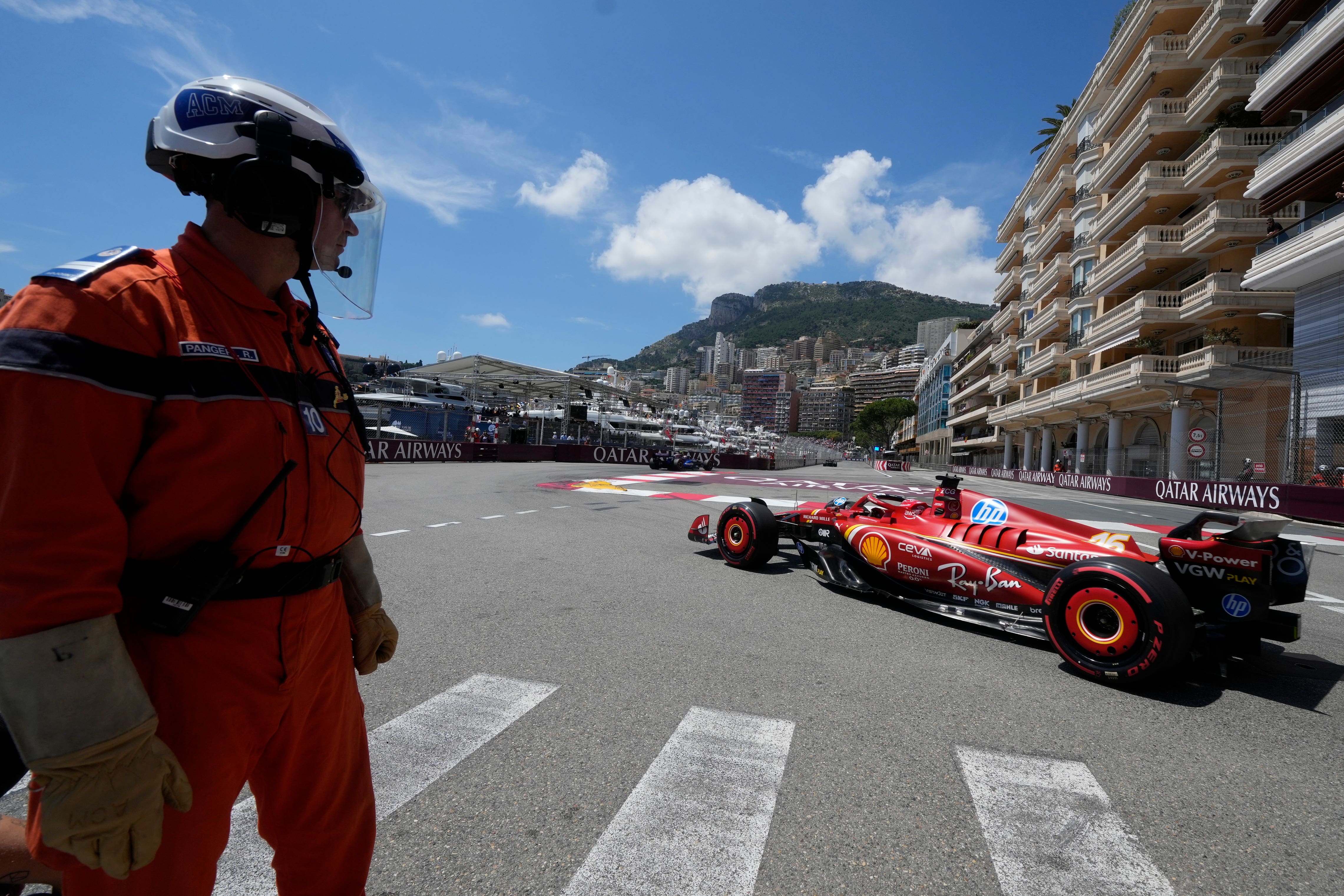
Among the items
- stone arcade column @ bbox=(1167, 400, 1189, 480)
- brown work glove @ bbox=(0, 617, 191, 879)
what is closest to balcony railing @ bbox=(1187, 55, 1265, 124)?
stone arcade column @ bbox=(1167, 400, 1189, 480)

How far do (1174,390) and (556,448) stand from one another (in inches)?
1197

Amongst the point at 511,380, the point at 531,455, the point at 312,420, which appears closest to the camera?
the point at 312,420

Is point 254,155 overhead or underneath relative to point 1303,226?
underneath

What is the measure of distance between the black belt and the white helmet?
24.7 inches

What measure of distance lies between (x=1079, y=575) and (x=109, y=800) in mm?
4616

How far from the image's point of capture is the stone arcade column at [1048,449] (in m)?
46.0

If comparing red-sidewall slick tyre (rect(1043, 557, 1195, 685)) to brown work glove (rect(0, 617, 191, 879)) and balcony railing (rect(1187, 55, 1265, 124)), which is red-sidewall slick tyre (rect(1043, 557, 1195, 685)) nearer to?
brown work glove (rect(0, 617, 191, 879))

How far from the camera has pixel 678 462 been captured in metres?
35.6

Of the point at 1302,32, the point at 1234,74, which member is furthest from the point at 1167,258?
the point at 1302,32

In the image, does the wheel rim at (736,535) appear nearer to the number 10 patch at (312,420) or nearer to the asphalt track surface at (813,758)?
the asphalt track surface at (813,758)

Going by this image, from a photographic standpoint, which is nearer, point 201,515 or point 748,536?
point 201,515

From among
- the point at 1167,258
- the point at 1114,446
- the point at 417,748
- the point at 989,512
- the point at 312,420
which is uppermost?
the point at 1167,258

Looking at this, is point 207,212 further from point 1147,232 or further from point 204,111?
point 1147,232

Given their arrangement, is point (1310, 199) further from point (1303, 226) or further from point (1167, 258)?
point (1167, 258)
